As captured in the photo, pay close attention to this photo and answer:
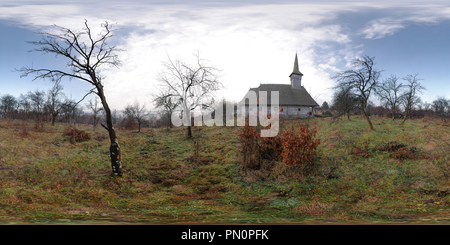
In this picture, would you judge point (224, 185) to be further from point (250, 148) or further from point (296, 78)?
point (296, 78)

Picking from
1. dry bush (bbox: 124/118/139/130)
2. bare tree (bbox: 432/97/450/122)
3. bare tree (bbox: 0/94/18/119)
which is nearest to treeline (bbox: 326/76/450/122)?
bare tree (bbox: 432/97/450/122)

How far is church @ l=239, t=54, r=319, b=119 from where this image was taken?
37750mm

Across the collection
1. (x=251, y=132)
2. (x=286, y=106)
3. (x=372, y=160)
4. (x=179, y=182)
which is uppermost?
(x=286, y=106)

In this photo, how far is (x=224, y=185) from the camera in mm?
9531

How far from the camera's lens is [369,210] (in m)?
6.28

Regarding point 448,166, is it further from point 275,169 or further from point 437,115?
point 437,115

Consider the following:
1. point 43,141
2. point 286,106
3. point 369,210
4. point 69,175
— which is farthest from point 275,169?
point 286,106

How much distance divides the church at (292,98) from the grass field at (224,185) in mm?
22680

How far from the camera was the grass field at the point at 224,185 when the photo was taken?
18.8 feet

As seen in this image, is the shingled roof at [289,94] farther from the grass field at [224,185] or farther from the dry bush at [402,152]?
the dry bush at [402,152]

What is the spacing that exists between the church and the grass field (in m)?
22.7

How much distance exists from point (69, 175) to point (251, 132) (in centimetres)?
922

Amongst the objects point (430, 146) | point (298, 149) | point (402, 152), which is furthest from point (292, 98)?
point (298, 149)

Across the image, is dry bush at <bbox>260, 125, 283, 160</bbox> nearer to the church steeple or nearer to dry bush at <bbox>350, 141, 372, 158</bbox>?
dry bush at <bbox>350, 141, 372, 158</bbox>
